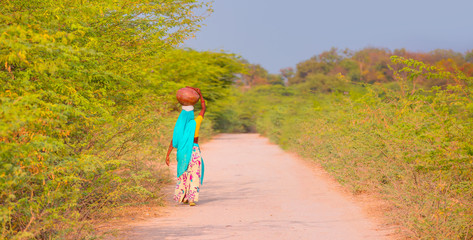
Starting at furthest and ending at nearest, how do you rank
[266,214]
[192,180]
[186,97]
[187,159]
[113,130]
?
[186,97] < [192,180] < [187,159] < [266,214] < [113,130]

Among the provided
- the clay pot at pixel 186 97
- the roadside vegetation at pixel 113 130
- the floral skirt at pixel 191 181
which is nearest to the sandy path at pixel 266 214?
the floral skirt at pixel 191 181

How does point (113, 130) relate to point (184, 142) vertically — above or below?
above

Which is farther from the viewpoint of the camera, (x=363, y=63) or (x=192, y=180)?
(x=363, y=63)

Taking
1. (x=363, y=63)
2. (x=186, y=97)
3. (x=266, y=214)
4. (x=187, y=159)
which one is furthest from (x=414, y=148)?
(x=363, y=63)

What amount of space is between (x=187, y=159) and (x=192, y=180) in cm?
40

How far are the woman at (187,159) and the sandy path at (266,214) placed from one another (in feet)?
0.88

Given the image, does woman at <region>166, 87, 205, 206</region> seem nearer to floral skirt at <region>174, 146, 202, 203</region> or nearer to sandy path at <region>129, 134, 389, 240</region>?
floral skirt at <region>174, 146, 202, 203</region>

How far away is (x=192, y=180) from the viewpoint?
9.94m

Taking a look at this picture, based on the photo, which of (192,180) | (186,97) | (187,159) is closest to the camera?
(187,159)

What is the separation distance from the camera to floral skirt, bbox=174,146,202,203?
9898mm

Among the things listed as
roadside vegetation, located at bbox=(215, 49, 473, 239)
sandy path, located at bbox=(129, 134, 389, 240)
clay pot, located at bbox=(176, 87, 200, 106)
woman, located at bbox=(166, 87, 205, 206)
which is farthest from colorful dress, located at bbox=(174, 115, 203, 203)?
roadside vegetation, located at bbox=(215, 49, 473, 239)

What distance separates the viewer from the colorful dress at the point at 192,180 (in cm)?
990

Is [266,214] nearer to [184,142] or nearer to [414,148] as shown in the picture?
[184,142]

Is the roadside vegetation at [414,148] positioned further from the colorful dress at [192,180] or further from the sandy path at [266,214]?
the colorful dress at [192,180]
